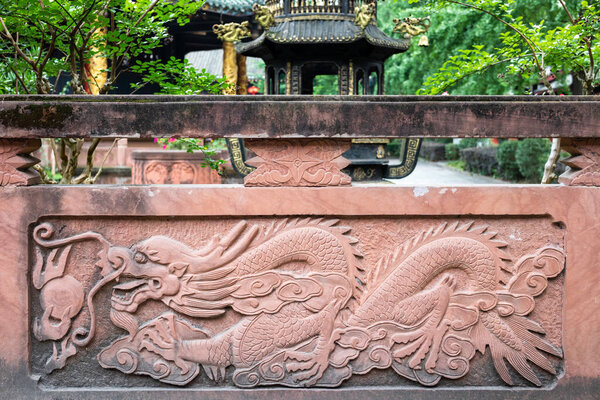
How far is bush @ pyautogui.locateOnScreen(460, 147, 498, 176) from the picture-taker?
1653 cm

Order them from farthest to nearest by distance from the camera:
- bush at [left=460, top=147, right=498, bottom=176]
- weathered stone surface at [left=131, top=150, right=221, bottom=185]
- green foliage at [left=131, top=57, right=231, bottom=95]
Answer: bush at [left=460, top=147, right=498, bottom=176], weathered stone surface at [left=131, top=150, right=221, bottom=185], green foliage at [left=131, top=57, right=231, bottom=95]

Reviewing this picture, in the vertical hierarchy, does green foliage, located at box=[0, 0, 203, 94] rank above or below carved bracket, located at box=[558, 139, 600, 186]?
above

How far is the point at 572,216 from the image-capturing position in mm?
2650

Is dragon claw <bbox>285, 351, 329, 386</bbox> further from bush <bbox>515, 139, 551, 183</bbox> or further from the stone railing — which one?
bush <bbox>515, 139, 551, 183</bbox>

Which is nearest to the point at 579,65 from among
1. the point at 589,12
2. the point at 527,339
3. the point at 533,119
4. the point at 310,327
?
the point at 589,12

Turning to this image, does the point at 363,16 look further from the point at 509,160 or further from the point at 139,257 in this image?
the point at 509,160

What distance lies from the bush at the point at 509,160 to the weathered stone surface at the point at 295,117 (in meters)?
12.8

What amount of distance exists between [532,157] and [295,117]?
40.2 feet

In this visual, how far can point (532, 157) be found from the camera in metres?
13.2

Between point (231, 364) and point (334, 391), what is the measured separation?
55 centimetres

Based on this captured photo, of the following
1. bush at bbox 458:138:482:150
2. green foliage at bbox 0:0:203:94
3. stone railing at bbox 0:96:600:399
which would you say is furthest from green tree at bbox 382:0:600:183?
bush at bbox 458:138:482:150

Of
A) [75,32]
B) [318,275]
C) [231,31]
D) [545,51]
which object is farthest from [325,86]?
[318,275]

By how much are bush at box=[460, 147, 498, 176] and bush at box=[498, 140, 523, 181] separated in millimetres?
1238

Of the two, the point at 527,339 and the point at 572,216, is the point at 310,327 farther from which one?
the point at 572,216
